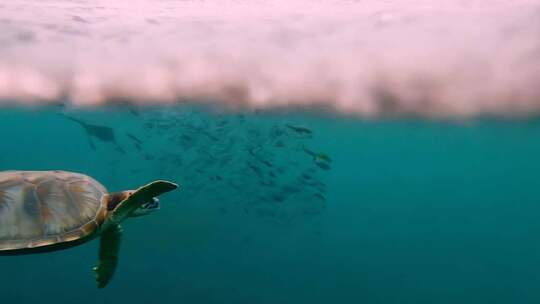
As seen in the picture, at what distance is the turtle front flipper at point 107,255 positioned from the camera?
4762 millimetres

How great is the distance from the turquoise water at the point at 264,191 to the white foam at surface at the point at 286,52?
9.68ft

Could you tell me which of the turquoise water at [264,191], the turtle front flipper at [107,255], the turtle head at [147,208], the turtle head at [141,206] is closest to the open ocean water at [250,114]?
the turquoise water at [264,191]

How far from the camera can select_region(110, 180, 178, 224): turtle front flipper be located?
418 cm

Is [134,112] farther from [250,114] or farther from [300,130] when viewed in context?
[300,130]

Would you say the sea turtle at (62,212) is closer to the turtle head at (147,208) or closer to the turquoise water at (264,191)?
the turtle head at (147,208)

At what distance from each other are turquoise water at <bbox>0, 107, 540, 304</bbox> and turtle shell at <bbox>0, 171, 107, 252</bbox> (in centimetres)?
955

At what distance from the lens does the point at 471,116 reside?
15.8 meters

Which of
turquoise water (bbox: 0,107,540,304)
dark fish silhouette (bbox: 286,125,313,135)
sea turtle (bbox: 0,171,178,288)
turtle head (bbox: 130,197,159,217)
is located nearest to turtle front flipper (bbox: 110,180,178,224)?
sea turtle (bbox: 0,171,178,288)

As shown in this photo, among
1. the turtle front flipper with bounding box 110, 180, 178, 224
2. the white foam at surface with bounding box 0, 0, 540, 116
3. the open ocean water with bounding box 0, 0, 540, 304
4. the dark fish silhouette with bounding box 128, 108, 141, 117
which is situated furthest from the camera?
the dark fish silhouette with bounding box 128, 108, 141, 117

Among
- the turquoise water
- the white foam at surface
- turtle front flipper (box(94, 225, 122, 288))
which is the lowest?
the turquoise water

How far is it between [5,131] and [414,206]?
51.5 m

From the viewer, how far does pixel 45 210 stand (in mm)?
4668

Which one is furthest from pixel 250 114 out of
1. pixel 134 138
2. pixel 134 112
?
pixel 134 138

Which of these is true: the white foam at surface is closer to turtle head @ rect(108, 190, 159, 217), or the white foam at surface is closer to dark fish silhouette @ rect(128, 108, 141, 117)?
dark fish silhouette @ rect(128, 108, 141, 117)
